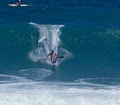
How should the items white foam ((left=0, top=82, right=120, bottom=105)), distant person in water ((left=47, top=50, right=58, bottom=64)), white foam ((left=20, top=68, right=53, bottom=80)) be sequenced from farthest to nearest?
distant person in water ((left=47, top=50, right=58, bottom=64)), white foam ((left=20, top=68, right=53, bottom=80)), white foam ((left=0, top=82, right=120, bottom=105))

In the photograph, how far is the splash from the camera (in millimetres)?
37028

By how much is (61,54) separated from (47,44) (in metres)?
2.22

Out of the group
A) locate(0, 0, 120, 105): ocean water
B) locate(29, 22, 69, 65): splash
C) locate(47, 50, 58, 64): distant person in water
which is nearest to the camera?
locate(0, 0, 120, 105): ocean water

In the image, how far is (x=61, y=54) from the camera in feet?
123

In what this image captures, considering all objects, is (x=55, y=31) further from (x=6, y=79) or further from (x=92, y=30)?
(x=6, y=79)

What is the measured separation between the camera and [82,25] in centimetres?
4841

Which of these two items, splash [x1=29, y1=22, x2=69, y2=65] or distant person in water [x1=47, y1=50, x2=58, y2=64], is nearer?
distant person in water [x1=47, y1=50, x2=58, y2=64]

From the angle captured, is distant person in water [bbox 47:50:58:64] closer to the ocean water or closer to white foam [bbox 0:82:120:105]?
the ocean water

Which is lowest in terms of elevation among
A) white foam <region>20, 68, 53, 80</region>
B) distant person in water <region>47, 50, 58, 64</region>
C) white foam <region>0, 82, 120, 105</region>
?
white foam <region>0, 82, 120, 105</region>

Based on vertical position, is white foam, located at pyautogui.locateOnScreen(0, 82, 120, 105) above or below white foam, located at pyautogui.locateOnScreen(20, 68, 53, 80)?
below

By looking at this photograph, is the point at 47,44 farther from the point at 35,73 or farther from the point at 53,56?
the point at 35,73

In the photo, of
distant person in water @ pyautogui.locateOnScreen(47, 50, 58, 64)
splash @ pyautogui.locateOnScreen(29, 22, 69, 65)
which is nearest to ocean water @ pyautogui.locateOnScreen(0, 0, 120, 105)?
splash @ pyautogui.locateOnScreen(29, 22, 69, 65)

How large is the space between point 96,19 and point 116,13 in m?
4.31

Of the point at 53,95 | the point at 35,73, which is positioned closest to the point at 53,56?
the point at 35,73
